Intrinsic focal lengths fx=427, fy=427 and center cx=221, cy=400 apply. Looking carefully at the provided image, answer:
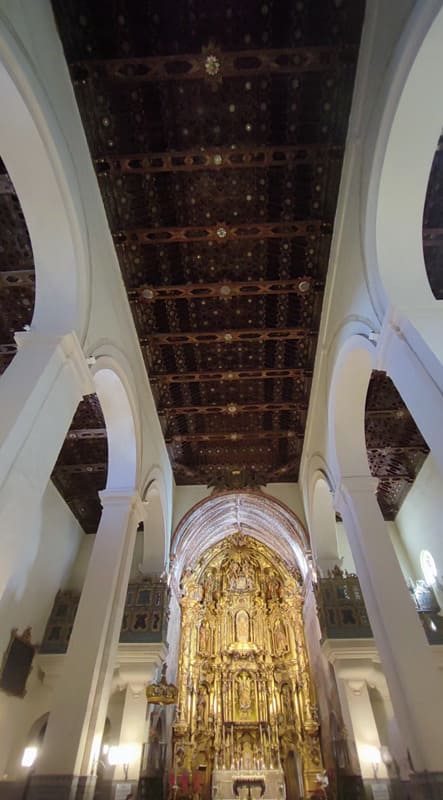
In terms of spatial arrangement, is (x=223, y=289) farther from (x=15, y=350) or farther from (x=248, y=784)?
(x=248, y=784)

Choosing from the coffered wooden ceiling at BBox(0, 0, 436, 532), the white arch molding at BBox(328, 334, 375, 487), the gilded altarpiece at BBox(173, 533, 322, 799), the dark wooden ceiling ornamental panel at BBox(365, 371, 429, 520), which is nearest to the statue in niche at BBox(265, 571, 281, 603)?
the gilded altarpiece at BBox(173, 533, 322, 799)

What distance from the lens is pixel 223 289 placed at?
6.99 metres

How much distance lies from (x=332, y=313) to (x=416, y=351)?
120 inches

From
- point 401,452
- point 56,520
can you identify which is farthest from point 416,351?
point 56,520

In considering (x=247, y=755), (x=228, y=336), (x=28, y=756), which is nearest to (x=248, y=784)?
(x=247, y=755)

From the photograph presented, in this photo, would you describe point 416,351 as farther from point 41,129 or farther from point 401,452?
point 401,452

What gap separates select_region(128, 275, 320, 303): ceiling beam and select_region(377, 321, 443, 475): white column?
8.68 feet

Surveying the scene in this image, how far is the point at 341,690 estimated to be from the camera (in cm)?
823

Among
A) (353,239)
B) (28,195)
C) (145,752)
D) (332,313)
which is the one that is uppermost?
(332,313)

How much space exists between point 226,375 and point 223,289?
6.52 feet

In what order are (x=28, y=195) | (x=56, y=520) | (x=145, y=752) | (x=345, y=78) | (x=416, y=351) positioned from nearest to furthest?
(x=416, y=351) < (x=28, y=195) < (x=345, y=78) < (x=145, y=752) < (x=56, y=520)

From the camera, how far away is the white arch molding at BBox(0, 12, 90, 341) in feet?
12.7

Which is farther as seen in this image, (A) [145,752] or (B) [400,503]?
(B) [400,503]

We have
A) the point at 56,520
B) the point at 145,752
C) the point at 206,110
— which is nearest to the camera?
the point at 206,110
